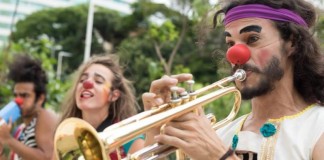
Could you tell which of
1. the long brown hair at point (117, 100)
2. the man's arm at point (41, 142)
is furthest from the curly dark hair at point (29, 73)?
the long brown hair at point (117, 100)

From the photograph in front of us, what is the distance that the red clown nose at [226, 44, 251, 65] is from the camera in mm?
2031

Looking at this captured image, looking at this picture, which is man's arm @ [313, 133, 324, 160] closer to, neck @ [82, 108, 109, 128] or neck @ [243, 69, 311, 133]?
neck @ [243, 69, 311, 133]

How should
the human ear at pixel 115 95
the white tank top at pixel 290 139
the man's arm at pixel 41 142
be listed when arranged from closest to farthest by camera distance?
the white tank top at pixel 290 139 → the human ear at pixel 115 95 → the man's arm at pixel 41 142

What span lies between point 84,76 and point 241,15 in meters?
1.83

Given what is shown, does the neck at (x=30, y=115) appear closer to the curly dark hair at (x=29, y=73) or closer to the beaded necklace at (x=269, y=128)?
the curly dark hair at (x=29, y=73)

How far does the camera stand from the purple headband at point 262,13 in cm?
213

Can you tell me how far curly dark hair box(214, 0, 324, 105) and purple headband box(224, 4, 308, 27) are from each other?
2cm

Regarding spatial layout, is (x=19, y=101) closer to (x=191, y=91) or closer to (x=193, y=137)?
(x=191, y=91)

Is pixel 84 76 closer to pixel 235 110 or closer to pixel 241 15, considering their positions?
pixel 235 110

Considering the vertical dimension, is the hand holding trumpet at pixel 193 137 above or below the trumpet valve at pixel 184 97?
below

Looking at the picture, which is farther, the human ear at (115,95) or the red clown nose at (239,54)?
the human ear at (115,95)

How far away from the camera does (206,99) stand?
1.95 metres

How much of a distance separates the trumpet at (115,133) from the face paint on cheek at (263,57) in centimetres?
26

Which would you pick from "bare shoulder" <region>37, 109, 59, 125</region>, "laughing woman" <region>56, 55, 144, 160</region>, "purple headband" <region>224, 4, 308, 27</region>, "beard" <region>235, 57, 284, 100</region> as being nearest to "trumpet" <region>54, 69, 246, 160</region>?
"beard" <region>235, 57, 284, 100</region>
